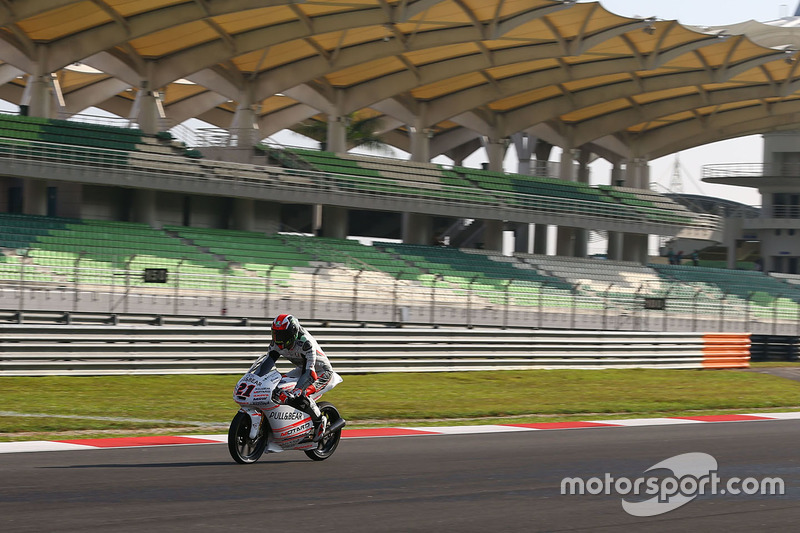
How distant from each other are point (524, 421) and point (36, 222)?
18.9 metres

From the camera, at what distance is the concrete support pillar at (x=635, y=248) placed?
50.5 meters

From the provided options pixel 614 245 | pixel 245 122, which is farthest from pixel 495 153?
pixel 245 122

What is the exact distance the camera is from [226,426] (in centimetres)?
1383

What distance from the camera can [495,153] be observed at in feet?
155

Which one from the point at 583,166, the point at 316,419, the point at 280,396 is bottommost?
the point at 316,419

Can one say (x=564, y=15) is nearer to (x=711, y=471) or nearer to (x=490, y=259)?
(x=490, y=259)

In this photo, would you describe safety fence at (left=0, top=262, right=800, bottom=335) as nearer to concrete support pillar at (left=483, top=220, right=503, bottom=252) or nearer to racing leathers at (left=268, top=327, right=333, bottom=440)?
racing leathers at (left=268, top=327, right=333, bottom=440)

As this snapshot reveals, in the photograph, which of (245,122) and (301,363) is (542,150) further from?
(301,363)

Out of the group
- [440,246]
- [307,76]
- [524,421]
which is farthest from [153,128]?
[524,421]

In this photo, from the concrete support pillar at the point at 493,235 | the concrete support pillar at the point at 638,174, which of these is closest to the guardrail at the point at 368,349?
the concrete support pillar at the point at 493,235

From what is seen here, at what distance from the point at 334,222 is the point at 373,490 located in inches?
1281

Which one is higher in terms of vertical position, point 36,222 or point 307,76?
point 307,76

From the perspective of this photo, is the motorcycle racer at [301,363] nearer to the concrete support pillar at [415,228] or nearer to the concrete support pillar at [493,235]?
the concrete support pillar at [415,228]

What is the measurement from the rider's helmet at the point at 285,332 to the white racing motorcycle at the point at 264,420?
0.74ft
